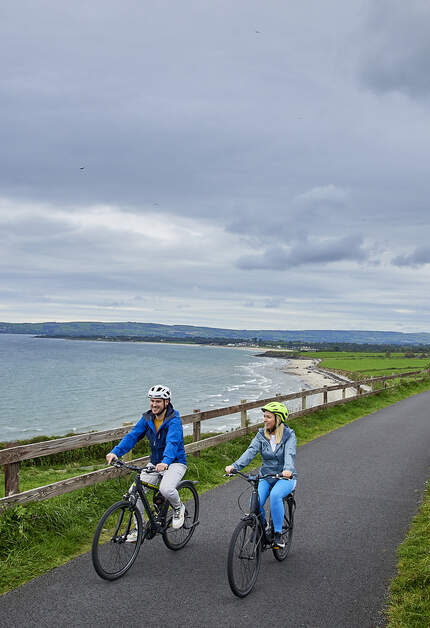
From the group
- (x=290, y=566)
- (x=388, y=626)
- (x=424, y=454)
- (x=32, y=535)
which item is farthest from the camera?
(x=424, y=454)

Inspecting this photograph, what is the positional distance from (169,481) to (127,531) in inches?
29.0

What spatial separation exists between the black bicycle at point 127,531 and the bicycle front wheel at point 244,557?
128 centimetres

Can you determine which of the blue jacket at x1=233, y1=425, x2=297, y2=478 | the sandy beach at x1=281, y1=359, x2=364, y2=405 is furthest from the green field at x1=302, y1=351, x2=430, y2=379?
the blue jacket at x1=233, y1=425, x2=297, y2=478

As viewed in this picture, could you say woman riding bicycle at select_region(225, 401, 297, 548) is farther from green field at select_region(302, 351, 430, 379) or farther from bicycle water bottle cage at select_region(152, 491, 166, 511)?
green field at select_region(302, 351, 430, 379)

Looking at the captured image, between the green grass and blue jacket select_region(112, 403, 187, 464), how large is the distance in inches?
111

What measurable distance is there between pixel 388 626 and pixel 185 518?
288cm

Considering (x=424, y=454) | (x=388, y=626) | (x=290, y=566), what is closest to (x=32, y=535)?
(x=290, y=566)

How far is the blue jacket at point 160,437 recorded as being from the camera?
20.2 feet

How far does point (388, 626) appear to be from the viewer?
4.59 meters

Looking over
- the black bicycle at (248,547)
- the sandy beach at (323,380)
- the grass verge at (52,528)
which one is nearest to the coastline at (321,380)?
the sandy beach at (323,380)

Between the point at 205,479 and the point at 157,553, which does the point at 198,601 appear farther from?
the point at 205,479

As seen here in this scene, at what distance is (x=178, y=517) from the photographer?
246 inches

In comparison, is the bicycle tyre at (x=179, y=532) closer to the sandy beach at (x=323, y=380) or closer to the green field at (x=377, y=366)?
the sandy beach at (x=323, y=380)

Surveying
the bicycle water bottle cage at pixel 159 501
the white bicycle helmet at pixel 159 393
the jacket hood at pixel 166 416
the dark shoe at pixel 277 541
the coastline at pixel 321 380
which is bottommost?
the coastline at pixel 321 380
